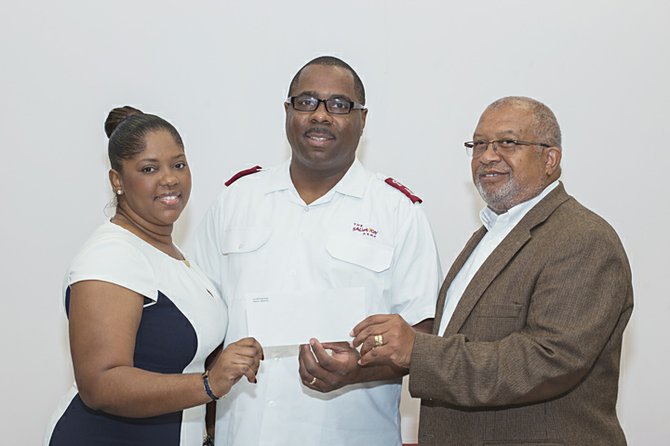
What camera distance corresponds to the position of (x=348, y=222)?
2643 millimetres

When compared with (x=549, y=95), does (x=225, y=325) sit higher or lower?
lower

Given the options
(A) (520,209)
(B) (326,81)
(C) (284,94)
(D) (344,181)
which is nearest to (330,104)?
(B) (326,81)

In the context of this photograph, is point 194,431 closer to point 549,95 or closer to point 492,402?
point 492,402

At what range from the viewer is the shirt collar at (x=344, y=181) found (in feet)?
8.80

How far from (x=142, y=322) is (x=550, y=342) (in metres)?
1.09

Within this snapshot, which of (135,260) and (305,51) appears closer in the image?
(135,260)

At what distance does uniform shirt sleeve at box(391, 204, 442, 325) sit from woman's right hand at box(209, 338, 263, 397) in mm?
702

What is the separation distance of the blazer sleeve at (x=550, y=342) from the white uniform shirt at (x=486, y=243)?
0.26m

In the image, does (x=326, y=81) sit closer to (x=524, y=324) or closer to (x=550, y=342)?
(x=524, y=324)

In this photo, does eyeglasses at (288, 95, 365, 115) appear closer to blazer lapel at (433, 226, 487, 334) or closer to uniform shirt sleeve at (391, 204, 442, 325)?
uniform shirt sleeve at (391, 204, 442, 325)

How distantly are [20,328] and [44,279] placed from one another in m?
0.24

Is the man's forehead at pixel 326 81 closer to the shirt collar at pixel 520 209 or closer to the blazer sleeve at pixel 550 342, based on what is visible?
the shirt collar at pixel 520 209

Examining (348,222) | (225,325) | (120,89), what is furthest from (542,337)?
(120,89)

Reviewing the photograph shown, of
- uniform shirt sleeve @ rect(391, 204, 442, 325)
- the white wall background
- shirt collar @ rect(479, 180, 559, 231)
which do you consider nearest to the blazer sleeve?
shirt collar @ rect(479, 180, 559, 231)
